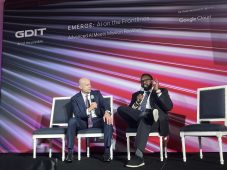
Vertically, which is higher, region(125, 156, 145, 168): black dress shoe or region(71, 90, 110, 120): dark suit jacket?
region(71, 90, 110, 120): dark suit jacket

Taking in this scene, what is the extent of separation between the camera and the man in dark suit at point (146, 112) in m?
A: 2.97

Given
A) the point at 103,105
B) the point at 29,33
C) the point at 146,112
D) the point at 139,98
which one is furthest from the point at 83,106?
the point at 29,33

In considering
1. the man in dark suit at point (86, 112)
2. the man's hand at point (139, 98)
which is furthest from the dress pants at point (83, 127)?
the man's hand at point (139, 98)

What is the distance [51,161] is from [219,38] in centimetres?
350

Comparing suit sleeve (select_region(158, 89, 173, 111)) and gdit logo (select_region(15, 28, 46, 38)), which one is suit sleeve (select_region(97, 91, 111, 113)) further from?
gdit logo (select_region(15, 28, 46, 38))

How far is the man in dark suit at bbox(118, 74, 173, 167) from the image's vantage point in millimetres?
2971

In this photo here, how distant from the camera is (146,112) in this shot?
125 inches

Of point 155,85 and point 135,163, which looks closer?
point 135,163

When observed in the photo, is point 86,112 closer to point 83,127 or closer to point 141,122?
point 83,127

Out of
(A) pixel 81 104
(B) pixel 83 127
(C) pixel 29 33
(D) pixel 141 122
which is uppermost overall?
(C) pixel 29 33

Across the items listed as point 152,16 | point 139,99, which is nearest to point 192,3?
point 152,16

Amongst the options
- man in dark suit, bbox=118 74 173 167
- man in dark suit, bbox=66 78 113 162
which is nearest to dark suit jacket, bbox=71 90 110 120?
man in dark suit, bbox=66 78 113 162

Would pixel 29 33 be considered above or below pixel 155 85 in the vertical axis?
above

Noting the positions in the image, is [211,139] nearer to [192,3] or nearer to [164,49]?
[164,49]
